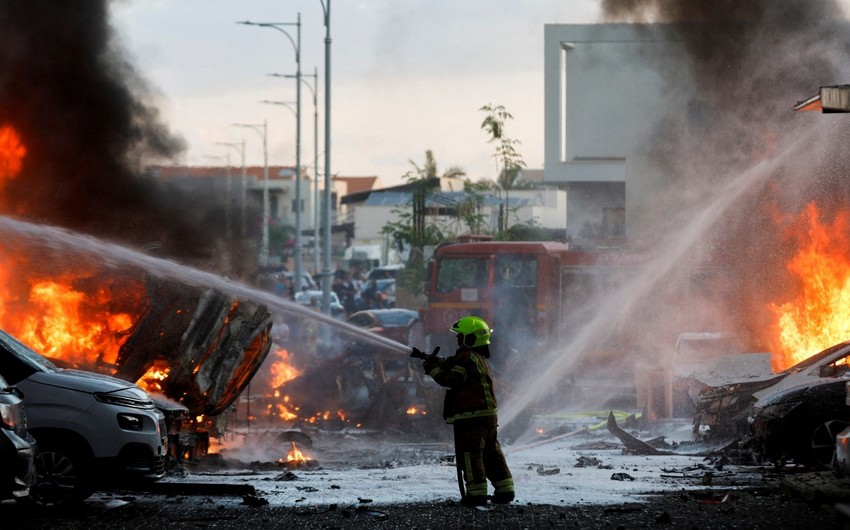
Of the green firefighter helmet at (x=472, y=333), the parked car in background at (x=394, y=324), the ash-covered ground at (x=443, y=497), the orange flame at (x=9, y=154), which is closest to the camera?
the ash-covered ground at (x=443, y=497)

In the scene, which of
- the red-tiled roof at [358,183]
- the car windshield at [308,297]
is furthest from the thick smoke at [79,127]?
the red-tiled roof at [358,183]

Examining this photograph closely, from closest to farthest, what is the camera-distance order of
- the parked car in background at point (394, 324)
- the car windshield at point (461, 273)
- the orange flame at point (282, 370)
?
1. the orange flame at point (282, 370)
2. the car windshield at point (461, 273)
3. the parked car in background at point (394, 324)

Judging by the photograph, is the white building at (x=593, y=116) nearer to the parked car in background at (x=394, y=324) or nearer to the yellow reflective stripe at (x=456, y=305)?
the parked car in background at (x=394, y=324)

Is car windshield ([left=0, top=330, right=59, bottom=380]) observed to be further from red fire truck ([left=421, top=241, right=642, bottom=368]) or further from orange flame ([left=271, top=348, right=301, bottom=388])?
red fire truck ([left=421, top=241, right=642, bottom=368])

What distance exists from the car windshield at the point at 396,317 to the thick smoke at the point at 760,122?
6.00 m

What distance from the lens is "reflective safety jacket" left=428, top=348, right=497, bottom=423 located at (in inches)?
355

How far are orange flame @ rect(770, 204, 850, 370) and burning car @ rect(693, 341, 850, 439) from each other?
3718 mm

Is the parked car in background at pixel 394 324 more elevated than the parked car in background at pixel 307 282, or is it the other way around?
the parked car in background at pixel 307 282

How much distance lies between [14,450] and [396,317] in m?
17.4

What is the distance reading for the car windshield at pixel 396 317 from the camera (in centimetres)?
2424

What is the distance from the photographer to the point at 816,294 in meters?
18.1

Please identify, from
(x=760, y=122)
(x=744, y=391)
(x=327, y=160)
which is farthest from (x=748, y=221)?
(x=327, y=160)

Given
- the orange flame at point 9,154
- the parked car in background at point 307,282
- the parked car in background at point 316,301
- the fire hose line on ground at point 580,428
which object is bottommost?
the fire hose line on ground at point 580,428

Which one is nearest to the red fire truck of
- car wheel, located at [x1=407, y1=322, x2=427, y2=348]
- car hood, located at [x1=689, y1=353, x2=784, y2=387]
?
car wheel, located at [x1=407, y1=322, x2=427, y2=348]
